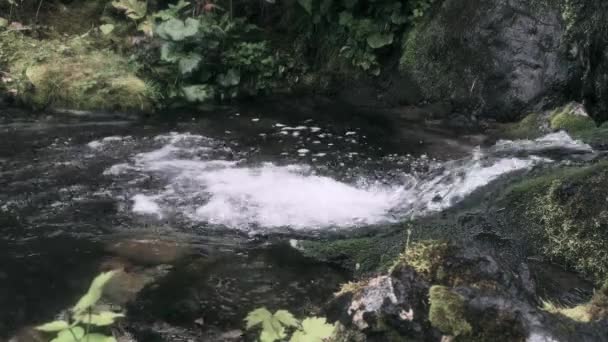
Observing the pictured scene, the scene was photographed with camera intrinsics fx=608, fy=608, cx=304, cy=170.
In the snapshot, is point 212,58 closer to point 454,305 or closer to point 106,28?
point 106,28

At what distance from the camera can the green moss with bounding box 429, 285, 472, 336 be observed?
86.7 inches

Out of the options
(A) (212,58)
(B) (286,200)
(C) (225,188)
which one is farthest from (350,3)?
(B) (286,200)

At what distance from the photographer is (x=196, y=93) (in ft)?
26.8

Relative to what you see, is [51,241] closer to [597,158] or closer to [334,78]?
[597,158]

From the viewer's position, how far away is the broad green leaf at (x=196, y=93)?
26.7 ft

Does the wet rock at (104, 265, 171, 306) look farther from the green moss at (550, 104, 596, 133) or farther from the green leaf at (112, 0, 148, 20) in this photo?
the green leaf at (112, 0, 148, 20)

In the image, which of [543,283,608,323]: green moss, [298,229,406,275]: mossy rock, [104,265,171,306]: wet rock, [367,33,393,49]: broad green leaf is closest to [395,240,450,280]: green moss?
[543,283,608,323]: green moss

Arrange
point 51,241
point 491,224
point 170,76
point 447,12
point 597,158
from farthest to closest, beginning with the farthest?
point 170,76 → point 447,12 → point 597,158 → point 51,241 → point 491,224

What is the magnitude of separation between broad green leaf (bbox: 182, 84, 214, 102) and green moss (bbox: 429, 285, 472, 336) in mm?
6315

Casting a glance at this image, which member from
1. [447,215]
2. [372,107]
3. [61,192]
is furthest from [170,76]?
[447,215]

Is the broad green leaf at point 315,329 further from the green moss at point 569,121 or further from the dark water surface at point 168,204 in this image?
the green moss at point 569,121

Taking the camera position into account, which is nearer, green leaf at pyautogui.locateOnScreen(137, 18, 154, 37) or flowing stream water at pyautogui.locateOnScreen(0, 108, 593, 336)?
flowing stream water at pyautogui.locateOnScreen(0, 108, 593, 336)

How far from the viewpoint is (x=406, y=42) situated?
799 centimetres

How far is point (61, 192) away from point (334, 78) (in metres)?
4.30
